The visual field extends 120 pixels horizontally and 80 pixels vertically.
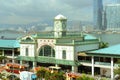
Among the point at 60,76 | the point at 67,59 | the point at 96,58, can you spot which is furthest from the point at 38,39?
the point at 60,76

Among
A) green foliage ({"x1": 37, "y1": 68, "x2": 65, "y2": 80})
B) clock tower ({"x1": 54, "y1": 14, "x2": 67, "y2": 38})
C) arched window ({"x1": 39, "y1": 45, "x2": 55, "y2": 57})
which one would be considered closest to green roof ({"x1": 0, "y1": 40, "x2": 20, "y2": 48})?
arched window ({"x1": 39, "y1": 45, "x2": 55, "y2": 57})

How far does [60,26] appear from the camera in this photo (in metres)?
53.8

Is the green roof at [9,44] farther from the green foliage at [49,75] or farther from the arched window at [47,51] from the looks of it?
the green foliage at [49,75]

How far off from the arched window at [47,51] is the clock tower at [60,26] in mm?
2534

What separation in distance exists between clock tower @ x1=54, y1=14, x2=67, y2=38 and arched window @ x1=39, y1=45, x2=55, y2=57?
8.32ft

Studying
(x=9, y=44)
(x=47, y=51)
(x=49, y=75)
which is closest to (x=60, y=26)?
(x=47, y=51)

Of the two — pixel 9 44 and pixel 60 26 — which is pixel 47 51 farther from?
pixel 9 44

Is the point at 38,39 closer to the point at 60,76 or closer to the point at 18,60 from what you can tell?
the point at 18,60

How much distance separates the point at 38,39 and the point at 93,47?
9686mm

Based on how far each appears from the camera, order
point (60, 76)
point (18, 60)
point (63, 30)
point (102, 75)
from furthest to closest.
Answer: point (18, 60) < point (63, 30) < point (102, 75) < point (60, 76)

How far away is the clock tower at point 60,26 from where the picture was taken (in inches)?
2100

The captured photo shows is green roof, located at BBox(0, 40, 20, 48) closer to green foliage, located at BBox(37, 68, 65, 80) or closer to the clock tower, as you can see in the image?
the clock tower

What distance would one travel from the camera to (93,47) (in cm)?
5438

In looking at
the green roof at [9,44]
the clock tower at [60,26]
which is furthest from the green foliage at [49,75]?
the green roof at [9,44]
